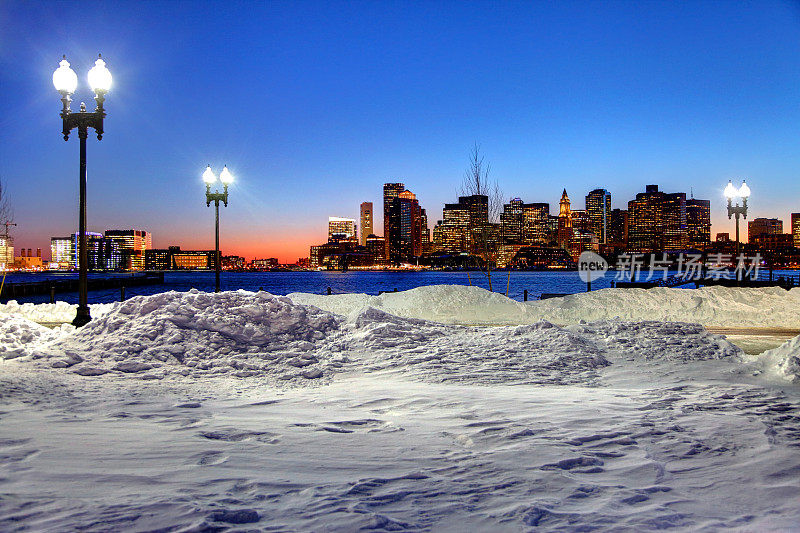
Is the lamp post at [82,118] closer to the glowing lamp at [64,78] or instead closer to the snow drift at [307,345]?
the glowing lamp at [64,78]

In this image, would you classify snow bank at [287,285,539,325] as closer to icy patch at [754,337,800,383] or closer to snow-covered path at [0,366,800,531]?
icy patch at [754,337,800,383]

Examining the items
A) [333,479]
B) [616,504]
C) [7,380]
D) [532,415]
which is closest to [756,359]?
[532,415]

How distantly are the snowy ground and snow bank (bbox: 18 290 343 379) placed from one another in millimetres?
43

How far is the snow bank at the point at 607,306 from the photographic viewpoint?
17.6m

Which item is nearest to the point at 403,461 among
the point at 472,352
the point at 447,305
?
the point at 472,352

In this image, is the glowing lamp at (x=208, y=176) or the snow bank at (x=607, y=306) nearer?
the snow bank at (x=607, y=306)

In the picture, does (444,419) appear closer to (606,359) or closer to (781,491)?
(781,491)

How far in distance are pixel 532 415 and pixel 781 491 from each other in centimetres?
234

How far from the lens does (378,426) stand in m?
5.41

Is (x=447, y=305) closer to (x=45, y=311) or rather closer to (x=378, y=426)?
(x=378, y=426)

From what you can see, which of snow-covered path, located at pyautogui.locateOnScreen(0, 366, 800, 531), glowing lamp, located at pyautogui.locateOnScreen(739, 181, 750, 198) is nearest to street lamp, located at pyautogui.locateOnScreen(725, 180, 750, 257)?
glowing lamp, located at pyautogui.locateOnScreen(739, 181, 750, 198)

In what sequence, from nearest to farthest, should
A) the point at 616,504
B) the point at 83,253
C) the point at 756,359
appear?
the point at 616,504 < the point at 756,359 < the point at 83,253

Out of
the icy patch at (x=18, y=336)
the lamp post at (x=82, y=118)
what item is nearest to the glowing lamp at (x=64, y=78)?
the lamp post at (x=82, y=118)

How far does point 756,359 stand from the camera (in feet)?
27.8
